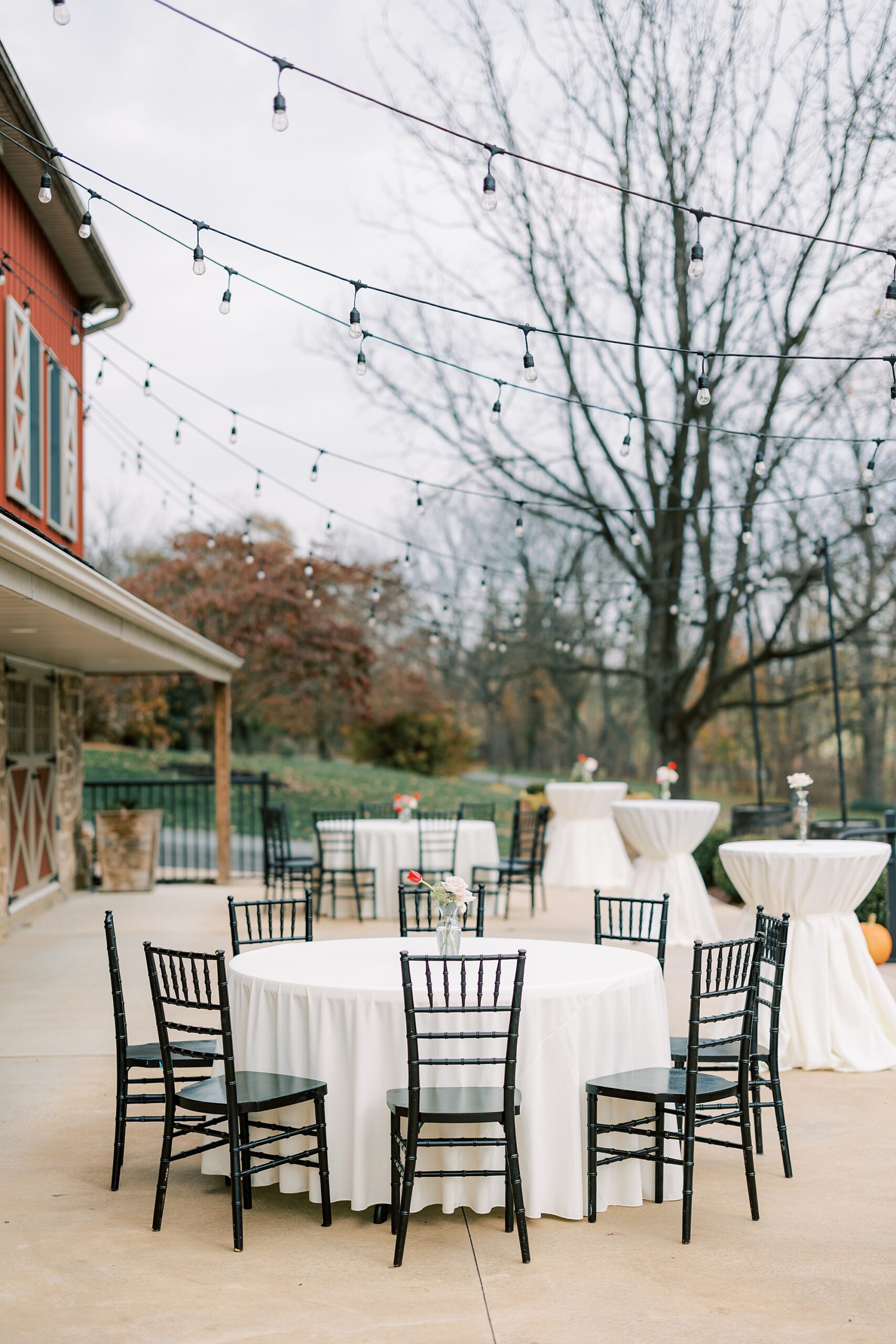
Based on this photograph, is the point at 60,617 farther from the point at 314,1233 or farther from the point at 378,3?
the point at 378,3

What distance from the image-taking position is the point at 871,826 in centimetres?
926

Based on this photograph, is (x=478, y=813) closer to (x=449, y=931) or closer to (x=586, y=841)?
(x=586, y=841)

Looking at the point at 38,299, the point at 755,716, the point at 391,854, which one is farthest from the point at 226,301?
the point at 755,716

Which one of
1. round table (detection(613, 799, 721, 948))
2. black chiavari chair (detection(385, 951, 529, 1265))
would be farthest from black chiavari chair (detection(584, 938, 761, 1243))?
round table (detection(613, 799, 721, 948))

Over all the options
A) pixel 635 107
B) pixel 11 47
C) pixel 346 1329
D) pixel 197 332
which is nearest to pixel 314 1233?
pixel 346 1329

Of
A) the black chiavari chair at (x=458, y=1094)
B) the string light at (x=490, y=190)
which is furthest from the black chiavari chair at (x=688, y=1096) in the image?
the string light at (x=490, y=190)

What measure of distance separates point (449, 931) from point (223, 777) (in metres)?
9.04

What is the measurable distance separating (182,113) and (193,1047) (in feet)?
36.1

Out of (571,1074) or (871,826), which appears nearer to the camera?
(571,1074)

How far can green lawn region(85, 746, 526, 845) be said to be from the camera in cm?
2177

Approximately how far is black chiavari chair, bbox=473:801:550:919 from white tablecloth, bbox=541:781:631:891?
1.04 m

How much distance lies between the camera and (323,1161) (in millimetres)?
3984

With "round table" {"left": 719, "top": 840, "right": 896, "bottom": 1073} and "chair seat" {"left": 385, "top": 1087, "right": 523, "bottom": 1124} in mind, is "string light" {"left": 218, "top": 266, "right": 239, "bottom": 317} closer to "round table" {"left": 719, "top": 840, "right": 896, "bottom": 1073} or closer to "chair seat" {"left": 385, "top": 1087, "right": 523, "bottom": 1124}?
"chair seat" {"left": 385, "top": 1087, "right": 523, "bottom": 1124}

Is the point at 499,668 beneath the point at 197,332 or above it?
beneath
